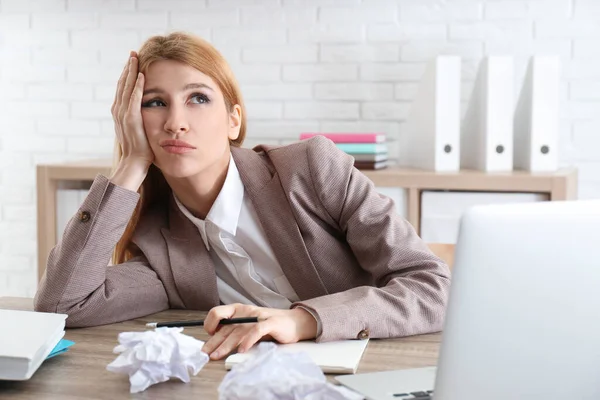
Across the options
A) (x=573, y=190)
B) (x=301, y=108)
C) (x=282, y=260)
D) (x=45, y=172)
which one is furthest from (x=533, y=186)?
(x=45, y=172)

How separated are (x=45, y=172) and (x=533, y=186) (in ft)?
5.58

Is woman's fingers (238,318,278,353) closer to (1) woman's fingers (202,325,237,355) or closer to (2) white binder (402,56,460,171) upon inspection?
(1) woman's fingers (202,325,237,355)

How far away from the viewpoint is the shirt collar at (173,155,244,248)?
1.72 metres

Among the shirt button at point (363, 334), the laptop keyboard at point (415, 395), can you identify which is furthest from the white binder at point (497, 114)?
the laptop keyboard at point (415, 395)

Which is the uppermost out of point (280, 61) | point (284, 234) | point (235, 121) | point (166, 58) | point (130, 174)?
point (280, 61)

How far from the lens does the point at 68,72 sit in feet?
10.8

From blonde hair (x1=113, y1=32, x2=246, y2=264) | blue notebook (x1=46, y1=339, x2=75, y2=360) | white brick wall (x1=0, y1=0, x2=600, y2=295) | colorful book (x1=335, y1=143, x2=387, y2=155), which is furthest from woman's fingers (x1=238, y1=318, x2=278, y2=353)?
white brick wall (x1=0, y1=0, x2=600, y2=295)

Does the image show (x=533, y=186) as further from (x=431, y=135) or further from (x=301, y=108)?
(x=301, y=108)

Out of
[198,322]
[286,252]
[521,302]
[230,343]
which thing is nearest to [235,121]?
[286,252]

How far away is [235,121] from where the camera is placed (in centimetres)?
186

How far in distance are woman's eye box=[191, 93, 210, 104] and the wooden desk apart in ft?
1.70

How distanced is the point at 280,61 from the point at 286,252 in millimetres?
1585

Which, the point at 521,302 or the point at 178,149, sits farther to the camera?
the point at 178,149

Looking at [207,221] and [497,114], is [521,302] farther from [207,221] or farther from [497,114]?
[497,114]
